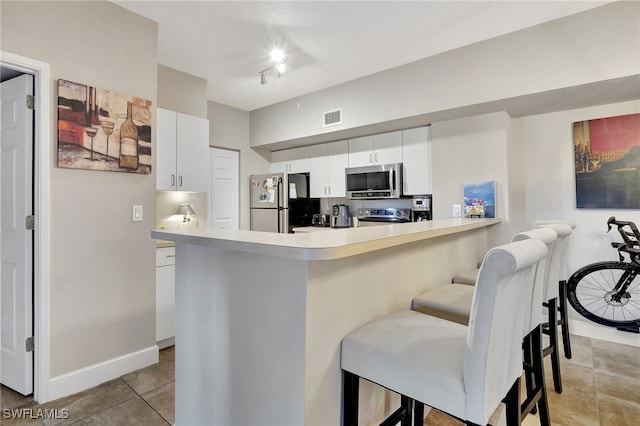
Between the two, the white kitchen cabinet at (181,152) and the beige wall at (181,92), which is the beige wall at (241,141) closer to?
the beige wall at (181,92)

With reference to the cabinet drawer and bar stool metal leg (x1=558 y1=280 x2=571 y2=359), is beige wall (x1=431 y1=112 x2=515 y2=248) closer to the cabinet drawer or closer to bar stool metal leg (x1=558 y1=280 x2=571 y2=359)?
bar stool metal leg (x1=558 y1=280 x2=571 y2=359)

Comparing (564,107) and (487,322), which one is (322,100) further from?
(487,322)

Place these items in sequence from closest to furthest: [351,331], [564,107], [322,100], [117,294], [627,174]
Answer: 1. [351,331]
2. [117,294]
3. [627,174]
4. [564,107]
5. [322,100]

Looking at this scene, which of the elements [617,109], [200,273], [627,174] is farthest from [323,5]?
[627,174]

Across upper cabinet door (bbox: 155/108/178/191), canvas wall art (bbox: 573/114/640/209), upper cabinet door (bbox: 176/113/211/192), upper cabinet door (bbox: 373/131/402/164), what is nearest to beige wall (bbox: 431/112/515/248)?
upper cabinet door (bbox: 373/131/402/164)

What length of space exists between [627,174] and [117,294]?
4.35 m

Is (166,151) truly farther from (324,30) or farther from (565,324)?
(565,324)

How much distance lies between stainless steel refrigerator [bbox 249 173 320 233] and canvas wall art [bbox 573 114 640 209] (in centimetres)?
320

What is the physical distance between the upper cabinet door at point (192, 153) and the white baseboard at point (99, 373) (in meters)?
1.56

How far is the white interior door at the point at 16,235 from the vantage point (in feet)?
6.86

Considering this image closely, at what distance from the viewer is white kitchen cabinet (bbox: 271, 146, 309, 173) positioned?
4.92 m

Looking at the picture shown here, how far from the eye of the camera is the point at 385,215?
4305 mm

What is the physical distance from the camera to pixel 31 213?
2.10 meters

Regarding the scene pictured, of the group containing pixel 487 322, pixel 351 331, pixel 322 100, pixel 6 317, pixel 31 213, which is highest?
pixel 322 100
